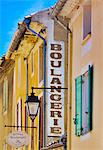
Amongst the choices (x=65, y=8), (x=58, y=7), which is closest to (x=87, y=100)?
(x=65, y=8)

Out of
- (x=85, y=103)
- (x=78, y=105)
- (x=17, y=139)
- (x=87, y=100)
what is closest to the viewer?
(x=87, y=100)

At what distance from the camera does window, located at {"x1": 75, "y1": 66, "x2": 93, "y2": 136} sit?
13623 mm

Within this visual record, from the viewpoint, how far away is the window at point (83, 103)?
44.7 ft

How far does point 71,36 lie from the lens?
55.1 feet

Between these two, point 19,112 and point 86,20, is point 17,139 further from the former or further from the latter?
point 19,112

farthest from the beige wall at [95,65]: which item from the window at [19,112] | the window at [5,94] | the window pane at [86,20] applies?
the window at [5,94]

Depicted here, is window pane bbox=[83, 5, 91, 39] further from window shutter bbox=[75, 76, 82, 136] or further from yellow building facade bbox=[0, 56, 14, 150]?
yellow building facade bbox=[0, 56, 14, 150]

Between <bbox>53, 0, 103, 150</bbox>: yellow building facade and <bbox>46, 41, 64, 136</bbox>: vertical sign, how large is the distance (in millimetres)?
1357

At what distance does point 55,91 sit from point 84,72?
3.82m

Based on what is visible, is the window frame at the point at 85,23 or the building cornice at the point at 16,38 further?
the building cornice at the point at 16,38

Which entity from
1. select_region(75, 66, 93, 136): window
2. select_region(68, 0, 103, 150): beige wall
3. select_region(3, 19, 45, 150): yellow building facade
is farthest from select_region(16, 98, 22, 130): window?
select_region(75, 66, 93, 136): window

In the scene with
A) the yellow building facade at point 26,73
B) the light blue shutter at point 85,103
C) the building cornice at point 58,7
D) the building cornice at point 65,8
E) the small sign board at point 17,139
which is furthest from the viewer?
the yellow building facade at point 26,73

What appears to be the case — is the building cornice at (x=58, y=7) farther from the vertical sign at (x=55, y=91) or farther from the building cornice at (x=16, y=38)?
the building cornice at (x=16, y=38)

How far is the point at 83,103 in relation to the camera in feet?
47.2
